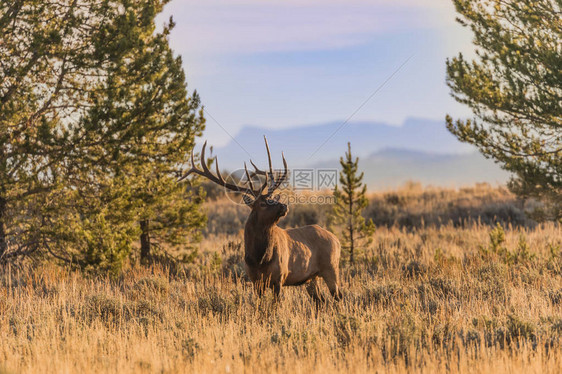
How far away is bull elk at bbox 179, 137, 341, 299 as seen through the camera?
798 centimetres

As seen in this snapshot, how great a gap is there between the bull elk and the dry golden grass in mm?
377

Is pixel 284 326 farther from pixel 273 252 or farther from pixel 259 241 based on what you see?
pixel 259 241

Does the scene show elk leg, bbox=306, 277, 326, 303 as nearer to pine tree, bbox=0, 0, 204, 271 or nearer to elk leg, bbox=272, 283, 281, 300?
elk leg, bbox=272, 283, 281, 300

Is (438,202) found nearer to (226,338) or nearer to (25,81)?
(25,81)

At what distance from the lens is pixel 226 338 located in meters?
6.46

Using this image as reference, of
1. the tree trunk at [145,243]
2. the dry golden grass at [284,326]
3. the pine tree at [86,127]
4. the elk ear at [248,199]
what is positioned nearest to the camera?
the dry golden grass at [284,326]

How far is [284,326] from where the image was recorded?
→ 7.07m

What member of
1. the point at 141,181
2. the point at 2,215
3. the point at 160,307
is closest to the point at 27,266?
the point at 2,215

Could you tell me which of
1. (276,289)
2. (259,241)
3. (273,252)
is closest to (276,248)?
(273,252)

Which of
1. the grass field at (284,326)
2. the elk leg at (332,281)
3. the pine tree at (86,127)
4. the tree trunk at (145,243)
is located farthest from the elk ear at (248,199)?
the tree trunk at (145,243)

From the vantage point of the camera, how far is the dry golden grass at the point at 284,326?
5719 millimetres

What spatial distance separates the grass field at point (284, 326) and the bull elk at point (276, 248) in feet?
1.13

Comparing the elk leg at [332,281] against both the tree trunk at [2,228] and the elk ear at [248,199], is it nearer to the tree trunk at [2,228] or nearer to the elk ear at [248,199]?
the elk ear at [248,199]

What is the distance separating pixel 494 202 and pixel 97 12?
20.0 meters
